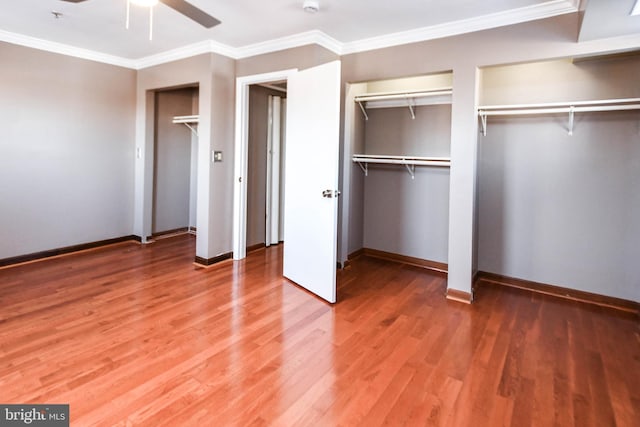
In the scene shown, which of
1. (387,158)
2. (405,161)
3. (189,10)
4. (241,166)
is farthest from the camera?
(241,166)

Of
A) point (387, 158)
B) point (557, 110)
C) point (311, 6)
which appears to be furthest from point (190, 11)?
point (557, 110)

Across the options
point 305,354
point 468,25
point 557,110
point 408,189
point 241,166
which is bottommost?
point 305,354

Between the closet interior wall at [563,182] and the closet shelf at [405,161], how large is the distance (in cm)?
41

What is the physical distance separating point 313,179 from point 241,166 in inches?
51.1

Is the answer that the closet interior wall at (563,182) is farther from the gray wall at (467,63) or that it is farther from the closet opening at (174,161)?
the closet opening at (174,161)

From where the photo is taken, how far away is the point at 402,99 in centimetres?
429

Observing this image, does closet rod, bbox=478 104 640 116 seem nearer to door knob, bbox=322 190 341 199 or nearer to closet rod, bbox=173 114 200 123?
door knob, bbox=322 190 341 199

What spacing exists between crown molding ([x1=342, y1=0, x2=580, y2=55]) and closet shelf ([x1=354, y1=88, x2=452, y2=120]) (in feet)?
1.58

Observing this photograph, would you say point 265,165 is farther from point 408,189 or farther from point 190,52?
point 408,189

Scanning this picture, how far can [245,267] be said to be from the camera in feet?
13.7

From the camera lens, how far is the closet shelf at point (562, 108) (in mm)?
2986

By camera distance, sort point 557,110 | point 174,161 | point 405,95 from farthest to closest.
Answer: point 174,161 < point 405,95 < point 557,110

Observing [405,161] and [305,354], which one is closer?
[305,354]

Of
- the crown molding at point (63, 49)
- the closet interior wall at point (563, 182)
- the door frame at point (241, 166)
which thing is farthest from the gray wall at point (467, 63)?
the crown molding at point (63, 49)
